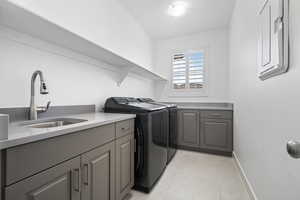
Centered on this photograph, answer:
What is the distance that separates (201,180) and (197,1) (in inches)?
101

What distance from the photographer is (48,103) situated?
125 centimetres

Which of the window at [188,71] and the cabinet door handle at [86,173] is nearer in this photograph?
the cabinet door handle at [86,173]

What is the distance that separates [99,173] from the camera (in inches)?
42.0

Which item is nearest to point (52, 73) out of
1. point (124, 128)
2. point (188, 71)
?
point (124, 128)

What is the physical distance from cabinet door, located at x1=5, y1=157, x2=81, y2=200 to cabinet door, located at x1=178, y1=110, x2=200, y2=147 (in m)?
2.33

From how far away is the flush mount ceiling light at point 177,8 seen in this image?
2343 millimetres

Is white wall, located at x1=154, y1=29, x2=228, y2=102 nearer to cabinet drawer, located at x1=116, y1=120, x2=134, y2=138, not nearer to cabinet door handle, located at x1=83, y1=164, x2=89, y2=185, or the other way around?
cabinet drawer, located at x1=116, y1=120, x2=134, y2=138

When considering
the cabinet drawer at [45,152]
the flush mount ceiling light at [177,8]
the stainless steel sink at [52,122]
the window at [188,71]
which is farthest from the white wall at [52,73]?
the window at [188,71]

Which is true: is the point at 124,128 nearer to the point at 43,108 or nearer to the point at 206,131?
the point at 43,108

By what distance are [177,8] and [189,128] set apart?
2.13 meters

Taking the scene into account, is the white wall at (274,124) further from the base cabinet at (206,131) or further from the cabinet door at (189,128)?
the cabinet door at (189,128)

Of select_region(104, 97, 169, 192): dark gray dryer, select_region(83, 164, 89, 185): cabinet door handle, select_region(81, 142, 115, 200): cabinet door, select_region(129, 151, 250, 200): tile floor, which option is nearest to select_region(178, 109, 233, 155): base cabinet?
select_region(129, 151, 250, 200): tile floor

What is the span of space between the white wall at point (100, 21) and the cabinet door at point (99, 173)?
94 cm

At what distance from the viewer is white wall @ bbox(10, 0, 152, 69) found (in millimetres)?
1325
